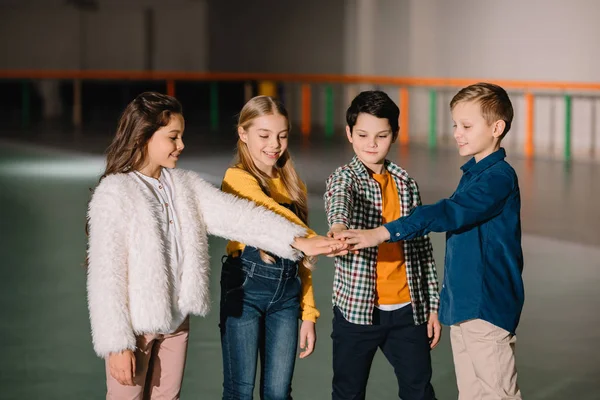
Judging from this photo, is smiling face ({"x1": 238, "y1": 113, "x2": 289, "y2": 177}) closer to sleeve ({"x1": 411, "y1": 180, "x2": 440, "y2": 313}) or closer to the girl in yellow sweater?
the girl in yellow sweater

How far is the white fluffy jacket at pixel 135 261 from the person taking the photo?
2.36 m

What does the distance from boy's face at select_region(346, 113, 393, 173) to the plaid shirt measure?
0.11ft

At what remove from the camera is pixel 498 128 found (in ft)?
8.43

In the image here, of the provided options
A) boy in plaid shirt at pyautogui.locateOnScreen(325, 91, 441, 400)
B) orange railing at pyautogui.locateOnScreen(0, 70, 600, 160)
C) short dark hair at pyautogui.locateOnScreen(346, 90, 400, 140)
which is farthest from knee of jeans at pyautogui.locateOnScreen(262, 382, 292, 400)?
orange railing at pyautogui.locateOnScreen(0, 70, 600, 160)

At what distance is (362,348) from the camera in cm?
272

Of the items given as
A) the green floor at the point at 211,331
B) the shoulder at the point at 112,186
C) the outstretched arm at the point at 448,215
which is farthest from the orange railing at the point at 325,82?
the shoulder at the point at 112,186

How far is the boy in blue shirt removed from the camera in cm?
250

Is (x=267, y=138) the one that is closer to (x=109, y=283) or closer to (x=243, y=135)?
(x=243, y=135)

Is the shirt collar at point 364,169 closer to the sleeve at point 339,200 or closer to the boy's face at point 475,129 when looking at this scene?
the sleeve at point 339,200
